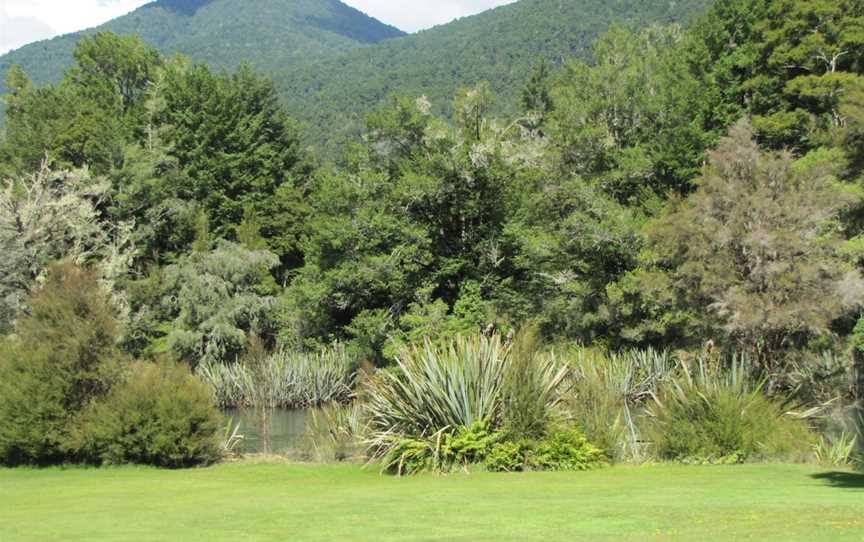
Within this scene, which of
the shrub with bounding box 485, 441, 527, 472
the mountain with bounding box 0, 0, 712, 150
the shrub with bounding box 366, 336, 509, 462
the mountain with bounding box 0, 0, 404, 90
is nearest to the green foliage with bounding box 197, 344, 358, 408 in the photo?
the shrub with bounding box 366, 336, 509, 462

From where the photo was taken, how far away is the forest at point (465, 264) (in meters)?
15.4

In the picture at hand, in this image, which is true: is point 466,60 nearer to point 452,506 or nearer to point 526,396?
point 526,396

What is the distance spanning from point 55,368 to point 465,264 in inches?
753

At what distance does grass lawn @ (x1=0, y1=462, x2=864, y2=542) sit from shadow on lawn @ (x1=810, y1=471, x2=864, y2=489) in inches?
0.6

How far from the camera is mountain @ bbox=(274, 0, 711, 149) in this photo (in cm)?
9331

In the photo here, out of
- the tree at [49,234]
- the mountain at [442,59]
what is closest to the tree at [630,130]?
the tree at [49,234]

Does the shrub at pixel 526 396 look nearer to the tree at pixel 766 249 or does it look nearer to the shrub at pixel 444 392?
the shrub at pixel 444 392

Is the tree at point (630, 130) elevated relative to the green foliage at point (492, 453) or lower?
elevated

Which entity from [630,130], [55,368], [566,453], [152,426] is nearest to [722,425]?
[566,453]

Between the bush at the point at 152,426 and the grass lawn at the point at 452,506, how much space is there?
1676 millimetres

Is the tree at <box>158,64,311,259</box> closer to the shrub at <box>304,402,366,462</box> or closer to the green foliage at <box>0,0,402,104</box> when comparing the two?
the shrub at <box>304,402,366,462</box>

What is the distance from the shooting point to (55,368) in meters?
17.1

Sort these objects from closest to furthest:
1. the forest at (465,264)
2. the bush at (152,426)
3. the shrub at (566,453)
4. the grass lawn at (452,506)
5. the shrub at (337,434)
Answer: the grass lawn at (452,506) < the shrub at (566,453) < the forest at (465,264) < the bush at (152,426) < the shrub at (337,434)

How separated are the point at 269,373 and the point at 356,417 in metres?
15.6
